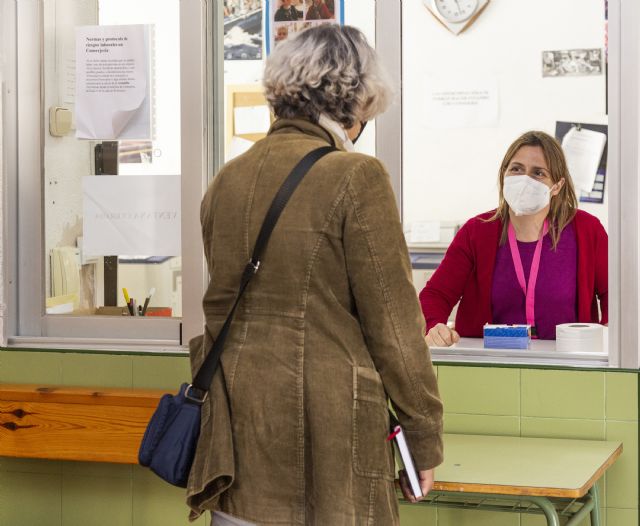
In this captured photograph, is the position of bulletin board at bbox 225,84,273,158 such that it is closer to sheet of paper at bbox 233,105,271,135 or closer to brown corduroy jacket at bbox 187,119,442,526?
sheet of paper at bbox 233,105,271,135

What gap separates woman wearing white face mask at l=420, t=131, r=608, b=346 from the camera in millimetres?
3572

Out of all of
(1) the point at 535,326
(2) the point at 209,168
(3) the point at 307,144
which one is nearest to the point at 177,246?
(2) the point at 209,168

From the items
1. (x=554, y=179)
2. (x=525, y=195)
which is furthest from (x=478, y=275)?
(x=554, y=179)

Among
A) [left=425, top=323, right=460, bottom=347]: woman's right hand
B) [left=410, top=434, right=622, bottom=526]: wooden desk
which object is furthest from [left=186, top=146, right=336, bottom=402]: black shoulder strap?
[left=425, top=323, right=460, bottom=347]: woman's right hand

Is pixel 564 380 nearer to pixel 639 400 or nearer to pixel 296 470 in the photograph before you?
→ pixel 639 400

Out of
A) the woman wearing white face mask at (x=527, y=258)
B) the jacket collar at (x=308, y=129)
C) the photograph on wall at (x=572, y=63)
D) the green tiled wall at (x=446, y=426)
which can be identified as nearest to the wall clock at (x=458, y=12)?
the photograph on wall at (x=572, y=63)

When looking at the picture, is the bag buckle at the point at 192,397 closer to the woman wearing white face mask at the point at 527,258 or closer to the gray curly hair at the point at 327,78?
the gray curly hair at the point at 327,78

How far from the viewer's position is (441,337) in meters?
3.29

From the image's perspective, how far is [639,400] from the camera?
2.90 metres

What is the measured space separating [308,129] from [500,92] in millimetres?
2615

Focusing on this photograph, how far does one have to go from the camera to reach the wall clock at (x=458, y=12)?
13.6 ft

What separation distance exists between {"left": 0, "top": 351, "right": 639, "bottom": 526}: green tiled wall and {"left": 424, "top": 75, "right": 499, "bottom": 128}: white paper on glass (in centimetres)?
130

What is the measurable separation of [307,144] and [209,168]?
59.4 inches

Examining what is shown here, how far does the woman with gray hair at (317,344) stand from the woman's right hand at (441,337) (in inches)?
52.5
